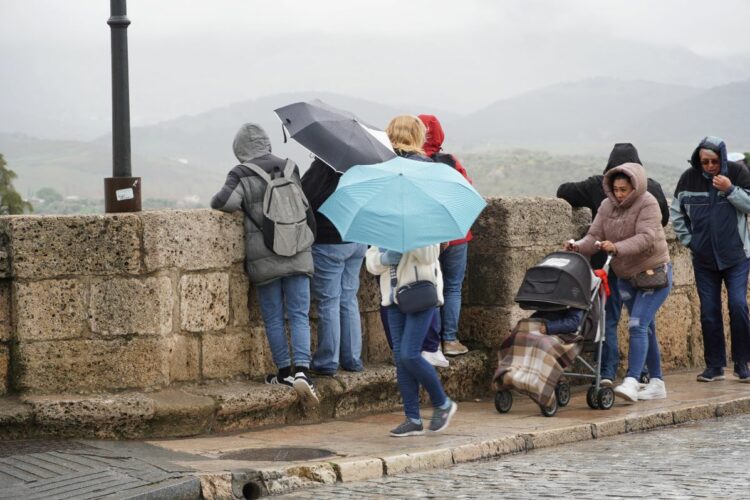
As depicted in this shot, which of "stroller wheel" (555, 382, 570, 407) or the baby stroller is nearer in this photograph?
the baby stroller

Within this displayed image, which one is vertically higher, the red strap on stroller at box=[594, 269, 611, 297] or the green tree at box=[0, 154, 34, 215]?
the green tree at box=[0, 154, 34, 215]

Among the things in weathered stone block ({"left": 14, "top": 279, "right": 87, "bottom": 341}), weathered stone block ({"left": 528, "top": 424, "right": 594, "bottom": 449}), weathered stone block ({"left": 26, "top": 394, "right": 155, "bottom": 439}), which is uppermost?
weathered stone block ({"left": 14, "top": 279, "right": 87, "bottom": 341})

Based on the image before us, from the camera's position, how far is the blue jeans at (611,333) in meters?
9.52

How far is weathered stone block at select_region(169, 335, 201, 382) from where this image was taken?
7809mm

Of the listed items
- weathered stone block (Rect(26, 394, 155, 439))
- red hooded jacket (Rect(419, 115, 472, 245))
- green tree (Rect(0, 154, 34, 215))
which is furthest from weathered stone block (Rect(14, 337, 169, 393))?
green tree (Rect(0, 154, 34, 215))

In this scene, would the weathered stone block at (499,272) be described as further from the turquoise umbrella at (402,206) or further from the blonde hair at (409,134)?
the turquoise umbrella at (402,206)

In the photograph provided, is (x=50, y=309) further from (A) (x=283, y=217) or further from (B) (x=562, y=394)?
(B) (x=562, y=394)

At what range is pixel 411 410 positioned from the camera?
773 cm

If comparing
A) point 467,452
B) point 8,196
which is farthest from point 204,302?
point 8,196

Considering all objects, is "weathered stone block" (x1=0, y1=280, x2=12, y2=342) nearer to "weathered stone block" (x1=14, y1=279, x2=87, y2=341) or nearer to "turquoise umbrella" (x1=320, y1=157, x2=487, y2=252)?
"weathered stone block" (x1=14, y1=279, x2=87, y2=341)

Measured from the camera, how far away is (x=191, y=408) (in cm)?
756

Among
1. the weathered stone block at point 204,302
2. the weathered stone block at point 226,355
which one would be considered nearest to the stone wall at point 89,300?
the weathered stone block at point 204,302

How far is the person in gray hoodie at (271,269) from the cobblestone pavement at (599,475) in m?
1.61

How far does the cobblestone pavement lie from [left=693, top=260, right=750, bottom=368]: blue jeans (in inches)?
85.6
